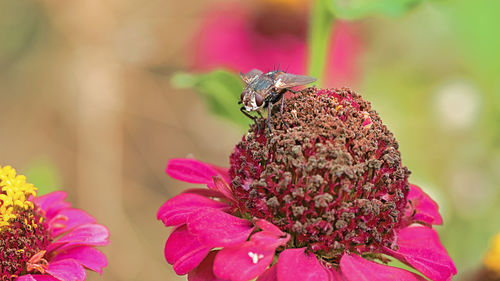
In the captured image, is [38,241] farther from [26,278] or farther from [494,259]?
[494,259]

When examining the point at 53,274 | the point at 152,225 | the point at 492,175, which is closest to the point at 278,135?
the point at 53,274

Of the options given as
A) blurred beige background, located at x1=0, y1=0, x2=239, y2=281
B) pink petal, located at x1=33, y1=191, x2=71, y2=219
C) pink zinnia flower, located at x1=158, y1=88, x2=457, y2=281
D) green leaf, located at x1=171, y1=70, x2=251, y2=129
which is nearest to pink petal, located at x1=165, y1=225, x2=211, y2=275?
pink zinnia flower, located at x1=158, y1=88, x2=457, y2=281

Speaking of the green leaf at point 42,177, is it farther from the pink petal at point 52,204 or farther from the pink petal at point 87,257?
the pink petal at point 87,257

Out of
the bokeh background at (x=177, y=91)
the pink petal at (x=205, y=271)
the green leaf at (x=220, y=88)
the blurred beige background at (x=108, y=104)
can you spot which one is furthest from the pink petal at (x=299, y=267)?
the blurred beige background at (x=108, y=104)

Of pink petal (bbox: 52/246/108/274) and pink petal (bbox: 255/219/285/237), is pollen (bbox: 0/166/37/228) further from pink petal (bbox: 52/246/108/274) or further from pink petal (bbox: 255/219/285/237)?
pink petal (bbox: 255/219/285/237)

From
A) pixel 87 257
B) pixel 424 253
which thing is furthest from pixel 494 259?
pixel 87 257

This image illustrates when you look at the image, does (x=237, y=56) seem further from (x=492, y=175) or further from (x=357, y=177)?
(x=357, y=177)

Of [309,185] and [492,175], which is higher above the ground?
[492,175]

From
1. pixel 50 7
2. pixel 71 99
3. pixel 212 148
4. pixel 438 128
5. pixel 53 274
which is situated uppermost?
pixel 50 7
